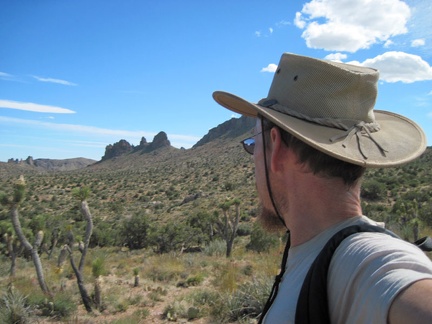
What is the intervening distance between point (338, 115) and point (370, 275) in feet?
2.46

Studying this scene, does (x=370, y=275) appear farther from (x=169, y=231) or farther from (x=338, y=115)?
(x=169, y=231)

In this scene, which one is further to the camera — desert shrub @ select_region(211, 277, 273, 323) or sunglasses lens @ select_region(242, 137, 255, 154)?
desert shrub @ select_region(211, 277, 273, 323)

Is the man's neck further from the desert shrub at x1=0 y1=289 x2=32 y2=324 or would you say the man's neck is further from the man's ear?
the desert shrub at x1=0 y1=289 x2=32 y2=324

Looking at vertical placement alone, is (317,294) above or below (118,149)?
below

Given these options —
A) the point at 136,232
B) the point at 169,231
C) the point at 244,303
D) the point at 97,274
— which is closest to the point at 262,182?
the point at 244,303

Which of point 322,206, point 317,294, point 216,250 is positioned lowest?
point 216,250

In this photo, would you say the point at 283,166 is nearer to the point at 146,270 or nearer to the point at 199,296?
the point at 199,296

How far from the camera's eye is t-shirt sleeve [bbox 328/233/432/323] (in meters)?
0.99

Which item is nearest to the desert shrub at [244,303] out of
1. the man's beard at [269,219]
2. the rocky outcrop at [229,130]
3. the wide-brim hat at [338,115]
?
the man's beard at [269,219]

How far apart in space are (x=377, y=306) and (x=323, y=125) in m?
0.80

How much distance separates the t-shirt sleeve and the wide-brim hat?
418 mm

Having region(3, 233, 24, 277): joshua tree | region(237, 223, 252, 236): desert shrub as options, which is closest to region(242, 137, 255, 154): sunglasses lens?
region(3, 233, 24, 277): joshua tree

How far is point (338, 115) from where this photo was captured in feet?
5.21

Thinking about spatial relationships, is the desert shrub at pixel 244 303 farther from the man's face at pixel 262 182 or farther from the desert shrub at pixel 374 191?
the desert shrub at pixel 374 191
